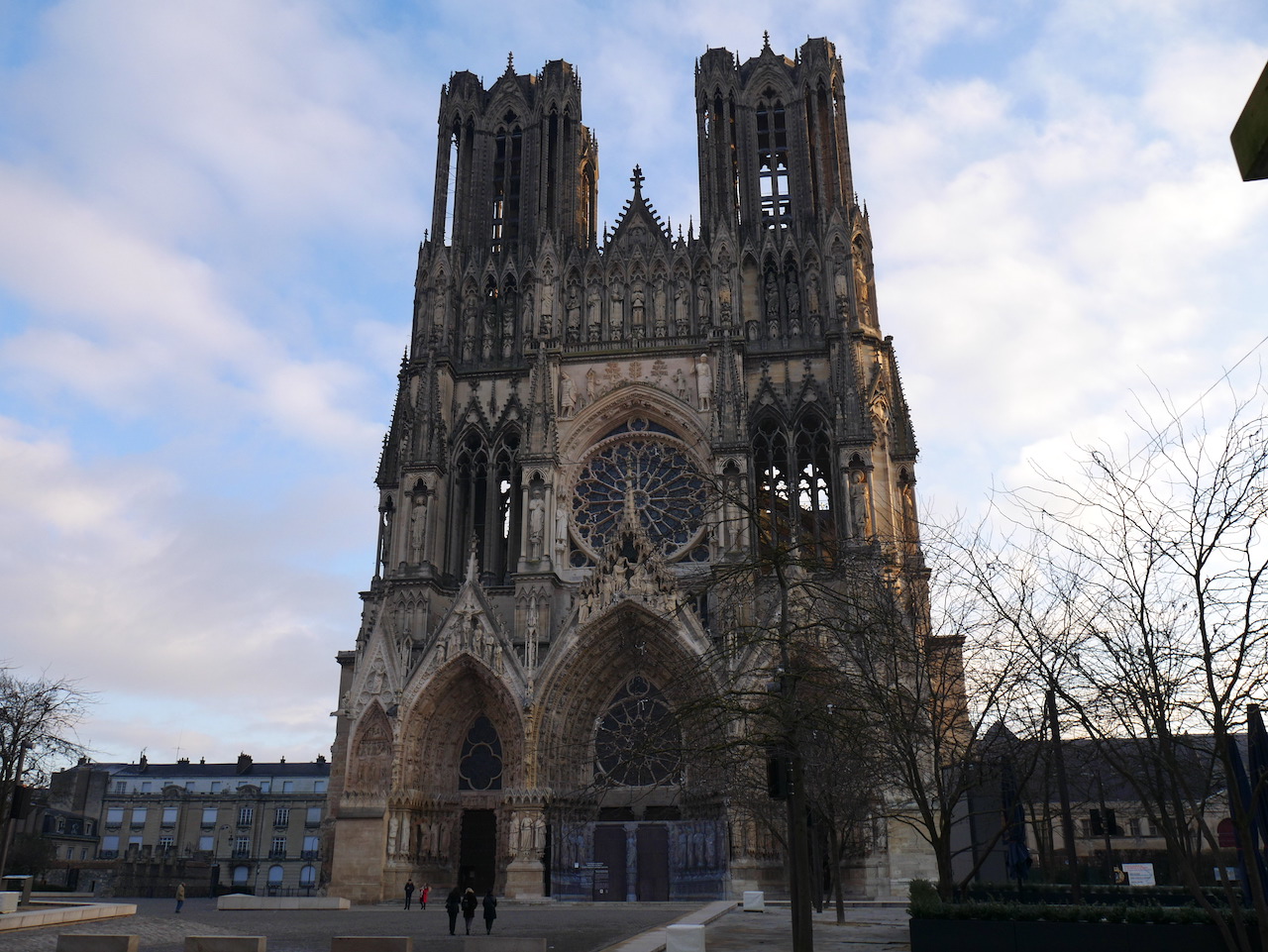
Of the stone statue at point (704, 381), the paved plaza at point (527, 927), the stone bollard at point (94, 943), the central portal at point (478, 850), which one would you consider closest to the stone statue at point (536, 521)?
the stone statue at point (704, 381)

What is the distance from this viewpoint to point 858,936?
781 inches

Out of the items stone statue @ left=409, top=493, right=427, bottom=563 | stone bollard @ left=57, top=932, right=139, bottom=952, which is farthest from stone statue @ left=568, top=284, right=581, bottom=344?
stone bollard @ left=57, top=932, right=139, bottom=952

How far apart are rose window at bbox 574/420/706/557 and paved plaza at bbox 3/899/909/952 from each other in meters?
12.1

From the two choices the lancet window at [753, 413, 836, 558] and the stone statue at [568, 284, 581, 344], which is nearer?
the lancet window at [753, 413, 836, 558]

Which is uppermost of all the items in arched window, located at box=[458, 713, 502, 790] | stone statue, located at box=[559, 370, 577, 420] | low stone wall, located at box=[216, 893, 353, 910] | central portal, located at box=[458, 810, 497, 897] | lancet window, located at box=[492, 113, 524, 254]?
lancet window, located at box=[492, 113, 524, 254]

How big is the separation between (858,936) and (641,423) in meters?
22.3

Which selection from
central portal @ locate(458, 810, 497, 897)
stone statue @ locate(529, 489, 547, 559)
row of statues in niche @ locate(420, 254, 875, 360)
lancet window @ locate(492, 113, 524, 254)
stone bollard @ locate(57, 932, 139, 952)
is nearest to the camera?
stone bollard @ locate(57, 932, 139, 952)

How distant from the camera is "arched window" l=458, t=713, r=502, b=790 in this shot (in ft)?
114

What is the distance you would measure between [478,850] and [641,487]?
13141 mm

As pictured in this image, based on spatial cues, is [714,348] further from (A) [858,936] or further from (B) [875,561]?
(A) [858,936]

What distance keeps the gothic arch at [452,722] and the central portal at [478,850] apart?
1306 millimetres

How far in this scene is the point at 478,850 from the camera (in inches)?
1353

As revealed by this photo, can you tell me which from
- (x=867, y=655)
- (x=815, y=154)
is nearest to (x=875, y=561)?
(x=867, y=655)

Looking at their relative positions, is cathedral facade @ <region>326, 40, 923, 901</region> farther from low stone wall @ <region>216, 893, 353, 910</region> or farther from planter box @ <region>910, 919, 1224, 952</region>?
planter box @ <region>910, 919, 1224, 952</region>
